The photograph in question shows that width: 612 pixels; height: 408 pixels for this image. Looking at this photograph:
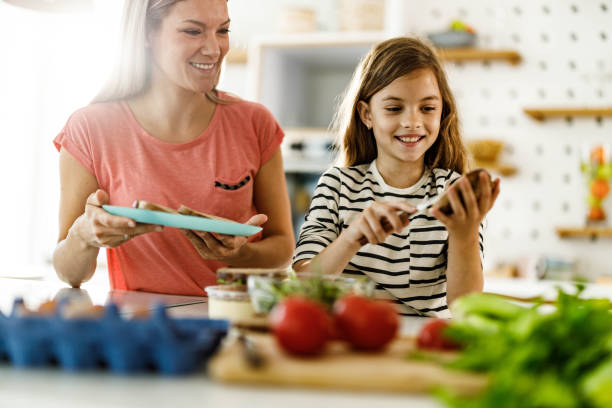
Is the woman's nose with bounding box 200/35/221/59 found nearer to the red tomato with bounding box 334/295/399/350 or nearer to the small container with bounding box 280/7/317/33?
the red tomato with bounding box 334/295/399/350

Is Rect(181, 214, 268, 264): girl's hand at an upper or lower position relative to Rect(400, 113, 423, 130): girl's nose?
lower

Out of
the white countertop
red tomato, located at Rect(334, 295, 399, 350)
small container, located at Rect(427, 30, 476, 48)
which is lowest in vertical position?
the white countertop

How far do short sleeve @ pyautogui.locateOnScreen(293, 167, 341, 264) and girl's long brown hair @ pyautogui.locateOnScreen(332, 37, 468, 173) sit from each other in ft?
0.42

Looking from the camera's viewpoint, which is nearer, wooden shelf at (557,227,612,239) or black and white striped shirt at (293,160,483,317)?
black and white striped shirt at (293,160,483,317)

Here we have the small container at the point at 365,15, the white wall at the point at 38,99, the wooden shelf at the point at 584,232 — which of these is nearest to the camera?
the wooden shelf at the point at 584,232

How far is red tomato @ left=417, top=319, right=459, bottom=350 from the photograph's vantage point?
86cm

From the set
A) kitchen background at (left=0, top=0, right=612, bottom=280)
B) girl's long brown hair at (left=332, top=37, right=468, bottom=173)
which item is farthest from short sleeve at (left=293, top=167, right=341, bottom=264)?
kitchen background at (left=0, top=0, right=612, bottom=280)

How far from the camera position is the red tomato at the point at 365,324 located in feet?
2.65

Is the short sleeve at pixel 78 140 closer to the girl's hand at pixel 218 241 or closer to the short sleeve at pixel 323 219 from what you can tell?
the girl's hand at pixel 218 241

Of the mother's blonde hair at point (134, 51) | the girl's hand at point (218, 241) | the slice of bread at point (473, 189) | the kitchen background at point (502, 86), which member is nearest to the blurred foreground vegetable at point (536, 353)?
the slice of bread at point (473, 189)

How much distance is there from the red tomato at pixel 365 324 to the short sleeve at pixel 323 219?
78 centimetres

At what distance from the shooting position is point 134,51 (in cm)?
177

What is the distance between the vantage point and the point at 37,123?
4.59 metres

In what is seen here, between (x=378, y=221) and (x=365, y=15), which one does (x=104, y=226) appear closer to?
(x=378, y=221)
